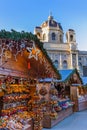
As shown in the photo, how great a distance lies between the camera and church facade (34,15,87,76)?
4716 cm

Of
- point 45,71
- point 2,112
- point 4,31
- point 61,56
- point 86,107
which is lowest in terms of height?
point 86,107

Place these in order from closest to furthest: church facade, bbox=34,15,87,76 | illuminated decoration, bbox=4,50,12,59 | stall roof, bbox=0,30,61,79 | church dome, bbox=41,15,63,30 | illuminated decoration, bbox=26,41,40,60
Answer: stall roof, bbox=0,30,61,79 < illuminated decoration, bbox=4,50,12,59 < illuminated decoration, bbox=26,41,40,60 < church facade, bbox=34,15,87,76 < church dome, bbox=41,15,63,30

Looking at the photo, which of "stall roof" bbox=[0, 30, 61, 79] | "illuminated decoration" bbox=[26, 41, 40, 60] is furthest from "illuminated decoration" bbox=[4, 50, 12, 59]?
"illuminated decoration" bbox=[26, 41, 40, 60]

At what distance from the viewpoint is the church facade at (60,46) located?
47156mm

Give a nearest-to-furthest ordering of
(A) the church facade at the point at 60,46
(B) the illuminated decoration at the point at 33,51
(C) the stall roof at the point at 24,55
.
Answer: (C) the stall roof at the point at 24,55 < (B) the illuminated decoration at the point at 33,51 < (A) the church facade at the point at 60,46

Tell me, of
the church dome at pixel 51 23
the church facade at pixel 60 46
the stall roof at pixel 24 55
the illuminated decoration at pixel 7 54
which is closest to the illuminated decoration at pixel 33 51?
the stall roof at pixel 24 55

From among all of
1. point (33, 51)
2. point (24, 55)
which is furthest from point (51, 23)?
point (33, 51)

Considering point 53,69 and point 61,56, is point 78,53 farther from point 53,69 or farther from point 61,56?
point 53,69

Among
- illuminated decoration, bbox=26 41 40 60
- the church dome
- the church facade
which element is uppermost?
the church dome

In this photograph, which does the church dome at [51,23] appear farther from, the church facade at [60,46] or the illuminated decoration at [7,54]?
the illuminated decoration at [7,54]

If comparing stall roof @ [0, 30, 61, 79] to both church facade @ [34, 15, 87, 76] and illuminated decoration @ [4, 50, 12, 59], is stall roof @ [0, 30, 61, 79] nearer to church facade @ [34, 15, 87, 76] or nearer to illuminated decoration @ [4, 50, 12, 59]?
illuminated decoration @ [4, 50, 12, 59]

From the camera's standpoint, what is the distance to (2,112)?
7000 millimetres

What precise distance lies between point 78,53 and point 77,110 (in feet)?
119

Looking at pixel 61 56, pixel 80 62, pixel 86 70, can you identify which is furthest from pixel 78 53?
pixel 86 70
